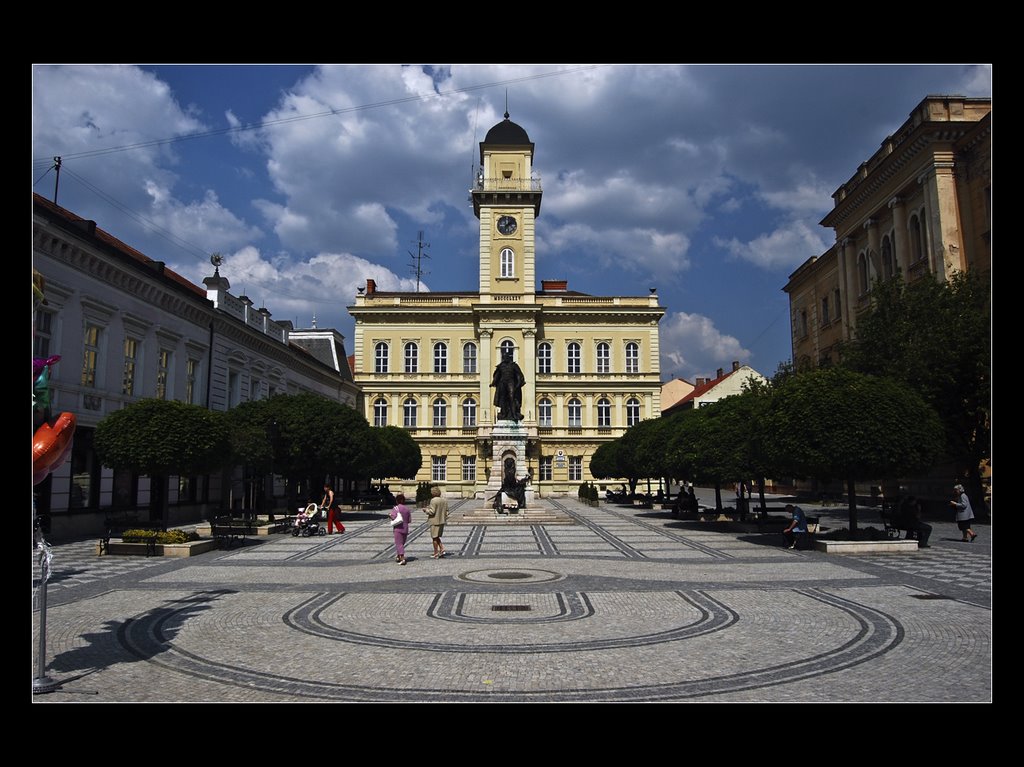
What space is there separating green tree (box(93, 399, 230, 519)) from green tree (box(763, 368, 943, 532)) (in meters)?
15.4

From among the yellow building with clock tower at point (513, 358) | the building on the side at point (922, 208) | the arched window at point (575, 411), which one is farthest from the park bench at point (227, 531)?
the arched window at point (575, 411)

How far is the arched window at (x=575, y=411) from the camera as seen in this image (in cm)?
5610

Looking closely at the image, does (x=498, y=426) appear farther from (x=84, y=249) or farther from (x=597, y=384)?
(x=597, y=384)

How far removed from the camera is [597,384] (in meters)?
55.9

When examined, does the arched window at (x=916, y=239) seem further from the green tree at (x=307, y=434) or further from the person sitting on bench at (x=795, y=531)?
the green tree at (x=307, y=434)

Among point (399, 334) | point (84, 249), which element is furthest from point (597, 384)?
point (84, 249)

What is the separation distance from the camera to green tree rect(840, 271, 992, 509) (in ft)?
80.7

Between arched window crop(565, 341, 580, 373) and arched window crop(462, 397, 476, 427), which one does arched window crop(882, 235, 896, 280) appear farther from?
arched window crop(462, 397, 476, 427)

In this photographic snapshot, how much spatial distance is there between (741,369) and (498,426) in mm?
45685

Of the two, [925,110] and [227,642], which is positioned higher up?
[925,110]

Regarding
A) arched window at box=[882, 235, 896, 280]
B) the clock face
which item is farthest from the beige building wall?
arched window at box=[882, 235, 896, 280]

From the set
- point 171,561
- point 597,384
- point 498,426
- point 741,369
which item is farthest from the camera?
point 741,369

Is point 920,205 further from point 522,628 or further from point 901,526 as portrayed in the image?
point 522,628

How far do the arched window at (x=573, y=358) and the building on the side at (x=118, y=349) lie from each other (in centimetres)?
2617
